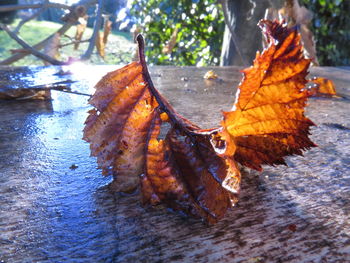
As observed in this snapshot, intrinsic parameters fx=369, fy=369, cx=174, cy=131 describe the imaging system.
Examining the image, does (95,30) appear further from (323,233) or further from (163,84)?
(323,233)

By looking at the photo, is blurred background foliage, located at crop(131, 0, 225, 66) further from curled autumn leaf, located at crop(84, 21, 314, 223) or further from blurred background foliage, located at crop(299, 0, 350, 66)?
curled autumn leaf, located at crop(84, 21, 314, 223)

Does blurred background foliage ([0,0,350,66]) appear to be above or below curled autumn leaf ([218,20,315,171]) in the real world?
below

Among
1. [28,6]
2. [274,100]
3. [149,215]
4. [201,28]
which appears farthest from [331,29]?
[149,215]

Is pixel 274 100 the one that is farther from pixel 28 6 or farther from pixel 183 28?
pixel 183 28

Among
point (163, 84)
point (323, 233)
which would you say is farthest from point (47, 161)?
point (163, 84)

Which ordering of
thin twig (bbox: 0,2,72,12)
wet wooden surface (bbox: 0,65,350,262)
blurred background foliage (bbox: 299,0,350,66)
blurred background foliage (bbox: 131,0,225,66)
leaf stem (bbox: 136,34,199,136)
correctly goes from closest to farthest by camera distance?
wet wooden surface (bbox: 0,65,350,262)
leaf stem (bbox: 136,34,199,136)
thin twig (bbox: 0,2,72,12)
blurred background foliage (bbox: 299,0,350,66)
blurred background foliage (bbox: 131,0,225,66)

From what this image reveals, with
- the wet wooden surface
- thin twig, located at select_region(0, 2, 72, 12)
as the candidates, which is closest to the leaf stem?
the wet wooden surface
